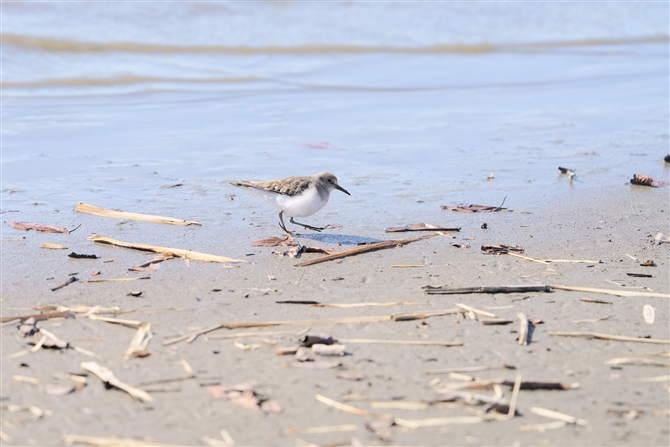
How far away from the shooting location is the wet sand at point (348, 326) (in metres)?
3.44

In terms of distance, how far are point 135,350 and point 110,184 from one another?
3.98 meters

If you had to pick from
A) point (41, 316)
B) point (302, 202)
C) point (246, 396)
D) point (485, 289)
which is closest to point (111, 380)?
point (246, 396)

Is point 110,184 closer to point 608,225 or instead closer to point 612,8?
point 608,225

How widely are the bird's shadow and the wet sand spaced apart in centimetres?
7

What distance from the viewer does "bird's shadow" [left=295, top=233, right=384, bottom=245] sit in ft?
20.4

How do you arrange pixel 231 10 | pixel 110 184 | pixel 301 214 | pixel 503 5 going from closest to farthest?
pixel 301 214
pixel 110 184
pixel 231 10
pixel 503 5

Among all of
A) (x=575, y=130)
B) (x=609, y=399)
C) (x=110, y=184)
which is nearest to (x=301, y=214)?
(x=110, y=184)

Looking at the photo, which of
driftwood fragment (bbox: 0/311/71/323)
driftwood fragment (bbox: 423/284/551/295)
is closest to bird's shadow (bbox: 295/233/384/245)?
driftwood fragment (bbox: 423/284/551/295)

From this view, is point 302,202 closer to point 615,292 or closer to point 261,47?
point 615,292

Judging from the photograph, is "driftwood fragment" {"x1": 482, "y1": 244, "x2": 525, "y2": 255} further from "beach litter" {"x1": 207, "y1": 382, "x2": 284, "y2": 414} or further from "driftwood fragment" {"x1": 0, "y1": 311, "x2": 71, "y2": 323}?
"driftwood fragment" {"x1": 0, "y1": 311, "x2": 71, "y2": 323}

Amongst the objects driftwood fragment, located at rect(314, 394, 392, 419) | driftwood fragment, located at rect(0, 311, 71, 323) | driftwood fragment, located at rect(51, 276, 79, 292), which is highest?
driftwood fragment, located at rect(314, 394, 392, 419)

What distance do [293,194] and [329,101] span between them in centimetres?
577

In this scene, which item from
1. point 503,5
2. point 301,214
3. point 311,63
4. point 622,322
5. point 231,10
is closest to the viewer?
point 622,322

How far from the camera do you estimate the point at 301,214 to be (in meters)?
6.39
